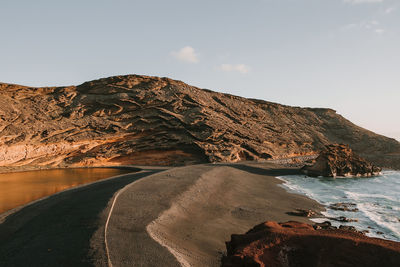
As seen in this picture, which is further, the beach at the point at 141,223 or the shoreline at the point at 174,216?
the shoreline at the point at 174,216

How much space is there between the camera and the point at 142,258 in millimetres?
5867

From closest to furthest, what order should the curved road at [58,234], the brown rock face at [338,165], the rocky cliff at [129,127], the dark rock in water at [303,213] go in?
the curved road at [58,234]
the dark rock in water at [303,213]
the brown rock face at [338,165]
the rocky cliff at [129,127]

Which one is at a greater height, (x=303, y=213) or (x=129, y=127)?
(x=129, y=127)

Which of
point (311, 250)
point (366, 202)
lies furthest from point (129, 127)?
point (311, 250)

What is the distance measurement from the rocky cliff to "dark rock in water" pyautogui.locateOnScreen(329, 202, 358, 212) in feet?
59.9

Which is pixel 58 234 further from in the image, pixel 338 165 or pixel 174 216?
pixel 338 165

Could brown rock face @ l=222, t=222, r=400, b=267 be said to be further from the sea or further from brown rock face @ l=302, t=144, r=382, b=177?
brown rock face @ l=302, t=144, r=382, b=177

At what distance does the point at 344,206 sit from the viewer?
46.6 feet

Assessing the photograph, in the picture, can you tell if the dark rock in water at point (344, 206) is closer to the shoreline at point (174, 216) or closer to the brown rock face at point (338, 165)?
the shoreline at point (174, 216)

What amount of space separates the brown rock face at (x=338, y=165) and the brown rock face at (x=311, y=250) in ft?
74.0

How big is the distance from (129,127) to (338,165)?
84.9ft

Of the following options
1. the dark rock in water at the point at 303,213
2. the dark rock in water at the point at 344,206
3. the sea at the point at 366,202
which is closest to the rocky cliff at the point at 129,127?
the sea at the point at 366,202

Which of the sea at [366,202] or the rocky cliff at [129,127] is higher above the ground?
the rocky cliff at [129,127]

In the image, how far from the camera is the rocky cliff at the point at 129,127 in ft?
95.1
